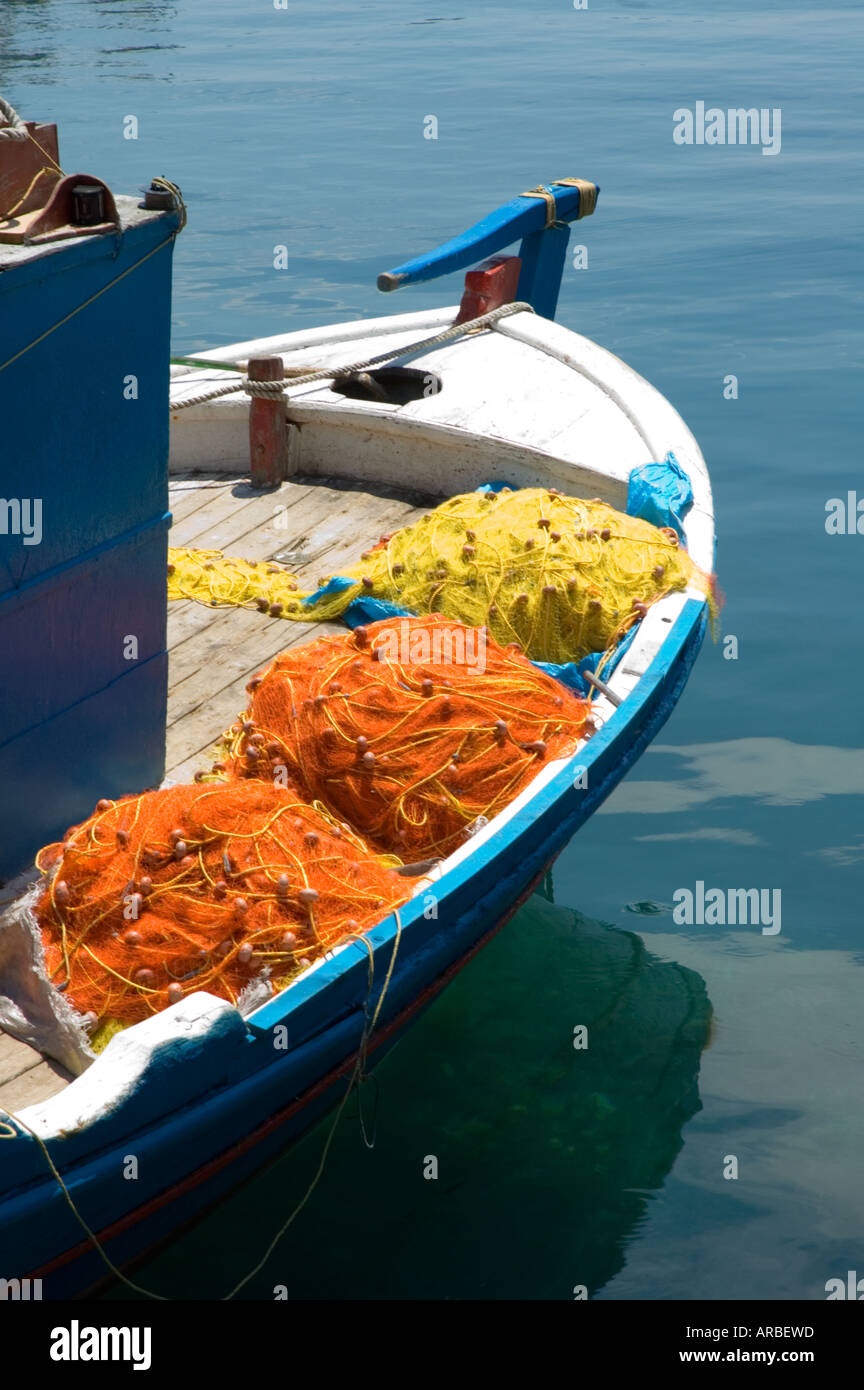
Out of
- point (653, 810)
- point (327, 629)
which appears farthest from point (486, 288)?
point (653, 810)

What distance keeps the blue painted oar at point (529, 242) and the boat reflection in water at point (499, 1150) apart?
4.10m

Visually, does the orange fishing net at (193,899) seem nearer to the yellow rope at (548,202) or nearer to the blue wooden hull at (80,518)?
the blue wooden hull at (80,518)

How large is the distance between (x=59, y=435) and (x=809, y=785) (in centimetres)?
494

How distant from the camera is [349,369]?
8.34m

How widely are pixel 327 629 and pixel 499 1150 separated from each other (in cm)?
248

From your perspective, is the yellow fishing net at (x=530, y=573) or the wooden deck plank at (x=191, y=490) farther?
the wooden deck plank at (x=191, y=490)

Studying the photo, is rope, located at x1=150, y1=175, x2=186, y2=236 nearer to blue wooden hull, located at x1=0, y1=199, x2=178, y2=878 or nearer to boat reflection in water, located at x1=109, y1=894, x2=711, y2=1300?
blue wooden hull, located at x1=0, y1=199, x2=178, y2=878

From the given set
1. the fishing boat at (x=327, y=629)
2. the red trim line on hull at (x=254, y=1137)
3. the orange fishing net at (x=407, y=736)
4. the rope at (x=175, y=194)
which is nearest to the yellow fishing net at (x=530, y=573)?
the fishing boat at (x=327, y=629)

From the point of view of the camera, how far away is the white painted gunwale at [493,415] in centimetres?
766

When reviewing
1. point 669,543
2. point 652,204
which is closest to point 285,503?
point 669,543

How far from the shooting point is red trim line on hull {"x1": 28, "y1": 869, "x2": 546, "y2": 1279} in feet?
13.4

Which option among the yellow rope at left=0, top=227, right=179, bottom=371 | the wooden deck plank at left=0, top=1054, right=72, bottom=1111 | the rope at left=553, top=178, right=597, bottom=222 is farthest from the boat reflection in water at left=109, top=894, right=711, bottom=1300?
the rope at left=553, top=178, right=597, bottom=222

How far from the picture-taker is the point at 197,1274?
526cm

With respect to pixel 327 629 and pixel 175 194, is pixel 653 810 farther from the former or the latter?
pixel 175 194
